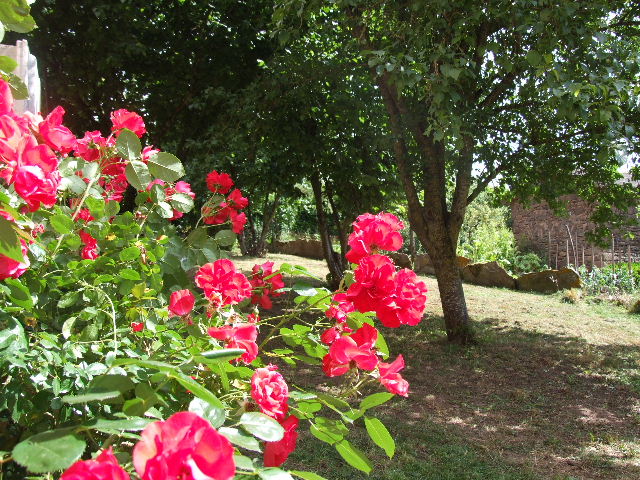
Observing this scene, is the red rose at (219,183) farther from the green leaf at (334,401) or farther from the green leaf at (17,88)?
the green leaf at (334,401)

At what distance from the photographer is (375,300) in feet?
3.47

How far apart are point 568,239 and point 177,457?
14.4 meters

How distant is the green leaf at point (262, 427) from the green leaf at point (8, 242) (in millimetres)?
343

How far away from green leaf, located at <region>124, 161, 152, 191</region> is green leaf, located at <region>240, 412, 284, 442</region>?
590mm

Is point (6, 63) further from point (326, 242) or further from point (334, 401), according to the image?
point (326, 242)

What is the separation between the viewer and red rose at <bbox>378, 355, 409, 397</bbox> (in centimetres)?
104

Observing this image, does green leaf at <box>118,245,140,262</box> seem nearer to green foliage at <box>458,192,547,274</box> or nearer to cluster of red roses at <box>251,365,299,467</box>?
cluster of red roses at <box>251,365,299,467</box>

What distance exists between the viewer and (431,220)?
619 centimetres

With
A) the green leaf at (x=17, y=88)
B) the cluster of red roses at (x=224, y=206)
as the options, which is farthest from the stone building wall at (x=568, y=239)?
the green leaf at (x=17, y=88)

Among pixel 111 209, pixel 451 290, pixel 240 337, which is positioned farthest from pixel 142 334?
pixel 451 290

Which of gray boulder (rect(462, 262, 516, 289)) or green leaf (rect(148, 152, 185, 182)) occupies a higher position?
green leaf (rect(148, 152, 185, 182))

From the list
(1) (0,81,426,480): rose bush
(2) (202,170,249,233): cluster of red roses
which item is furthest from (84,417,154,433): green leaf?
(2) (202,170,249,233): cluster of red roses

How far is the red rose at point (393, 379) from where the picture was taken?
1.04 meters

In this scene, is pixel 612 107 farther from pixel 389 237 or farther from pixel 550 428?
pixel 389 237
